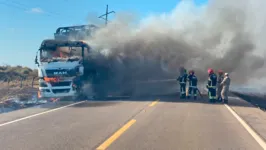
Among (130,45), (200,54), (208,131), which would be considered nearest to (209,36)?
(200,54)

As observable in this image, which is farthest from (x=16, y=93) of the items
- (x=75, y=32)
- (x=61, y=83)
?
(x=61, y=83)

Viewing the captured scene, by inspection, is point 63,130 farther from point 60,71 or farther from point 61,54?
point 61,54

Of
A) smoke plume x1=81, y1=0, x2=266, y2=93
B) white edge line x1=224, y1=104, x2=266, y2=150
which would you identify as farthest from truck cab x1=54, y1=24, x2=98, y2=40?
white edge line x1=224, y1=104, x2=266, y2=150

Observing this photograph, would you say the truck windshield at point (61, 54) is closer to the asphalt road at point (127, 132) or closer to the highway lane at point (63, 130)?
the highway lane at point (63, 130)

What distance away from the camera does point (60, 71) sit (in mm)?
15742

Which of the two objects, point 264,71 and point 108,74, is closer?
point 108,74

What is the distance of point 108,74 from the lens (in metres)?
19.2

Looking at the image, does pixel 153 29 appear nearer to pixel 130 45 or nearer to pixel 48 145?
pixel 130 45

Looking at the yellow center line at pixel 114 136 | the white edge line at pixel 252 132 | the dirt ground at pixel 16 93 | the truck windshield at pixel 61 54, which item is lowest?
the white edge line at pixel 252 132

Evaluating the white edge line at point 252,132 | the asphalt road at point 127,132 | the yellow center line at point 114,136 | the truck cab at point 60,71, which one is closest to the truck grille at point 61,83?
the truck cab at point 60,71

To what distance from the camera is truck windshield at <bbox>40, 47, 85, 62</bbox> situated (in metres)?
16.7

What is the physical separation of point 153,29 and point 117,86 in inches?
193

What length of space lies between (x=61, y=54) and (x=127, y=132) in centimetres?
1021

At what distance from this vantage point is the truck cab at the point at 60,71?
15727mm
